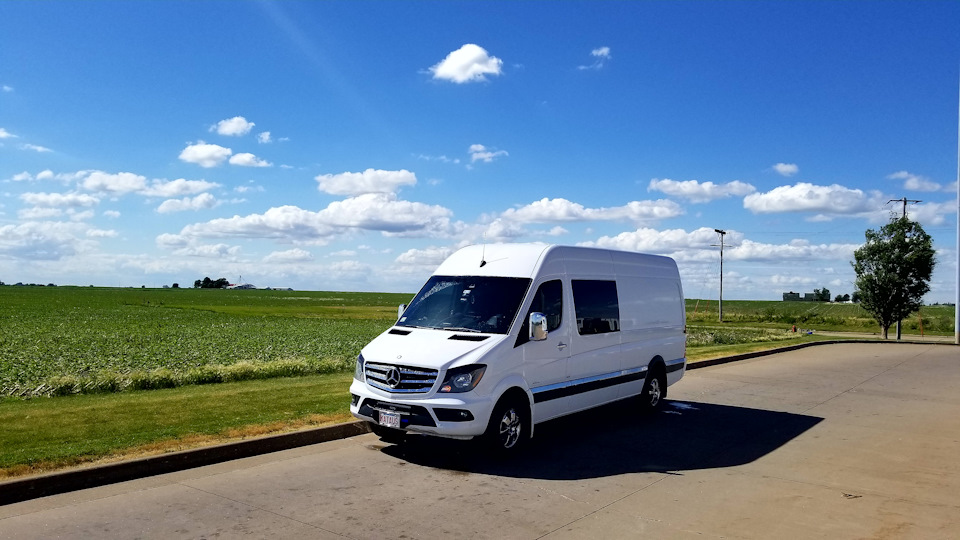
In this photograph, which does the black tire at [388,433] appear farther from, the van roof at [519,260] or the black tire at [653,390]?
the black tire at [653,390]

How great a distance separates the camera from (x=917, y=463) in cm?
812

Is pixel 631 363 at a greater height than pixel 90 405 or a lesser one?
greater

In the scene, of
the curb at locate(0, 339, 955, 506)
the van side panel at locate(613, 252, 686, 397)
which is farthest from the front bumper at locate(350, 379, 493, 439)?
the van side panel at locate(613, 252, 686, 397)

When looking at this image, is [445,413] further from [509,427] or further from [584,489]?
[584,489]

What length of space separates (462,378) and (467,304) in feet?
4.45

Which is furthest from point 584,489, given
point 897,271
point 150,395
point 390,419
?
point 897,271

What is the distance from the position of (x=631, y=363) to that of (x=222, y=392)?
23.2ft

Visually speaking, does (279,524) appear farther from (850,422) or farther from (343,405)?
(850,422)

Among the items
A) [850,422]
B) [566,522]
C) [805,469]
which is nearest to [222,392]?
[566,522]

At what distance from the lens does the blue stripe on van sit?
834 centimetres

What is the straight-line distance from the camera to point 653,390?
1134 cm

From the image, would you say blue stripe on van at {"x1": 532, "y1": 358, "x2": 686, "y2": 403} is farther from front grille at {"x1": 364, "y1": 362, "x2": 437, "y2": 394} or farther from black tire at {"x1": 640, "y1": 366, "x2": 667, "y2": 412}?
front grille at {"x1": 364, "y1": 362, "x2": 437, "y2": 394}

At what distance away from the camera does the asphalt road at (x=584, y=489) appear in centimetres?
562

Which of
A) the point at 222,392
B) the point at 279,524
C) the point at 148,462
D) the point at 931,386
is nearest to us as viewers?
the point at 279,524
